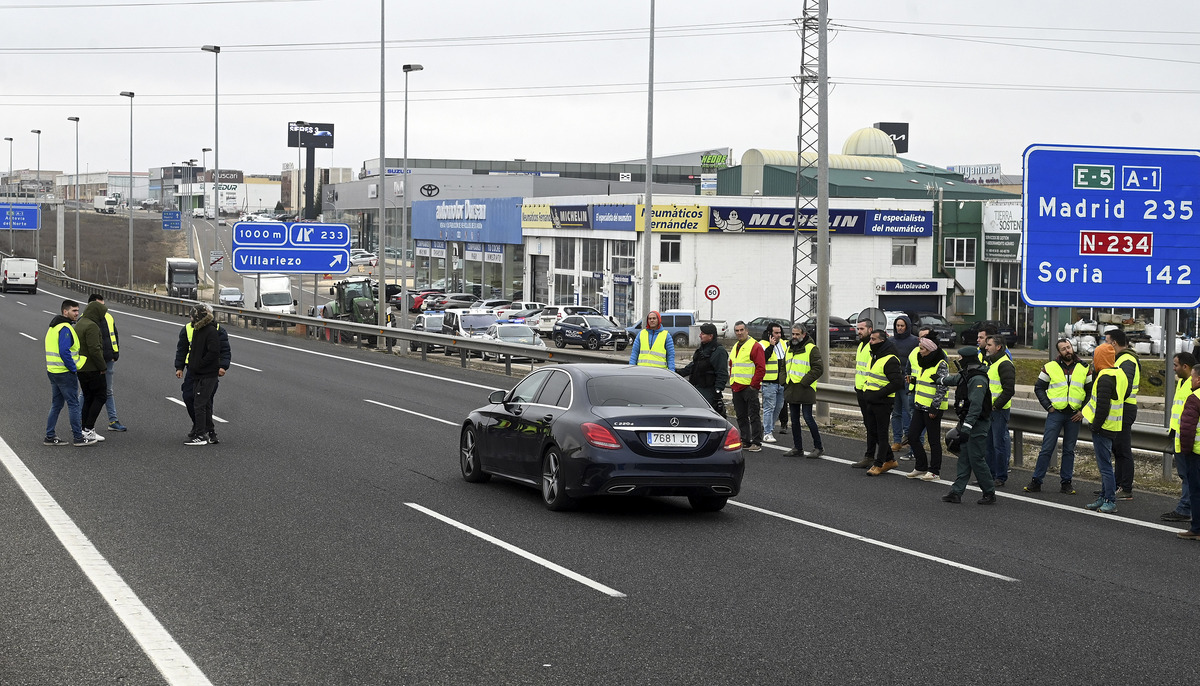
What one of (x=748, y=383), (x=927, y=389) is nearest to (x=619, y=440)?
(x=927, y=389)

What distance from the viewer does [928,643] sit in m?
7.45

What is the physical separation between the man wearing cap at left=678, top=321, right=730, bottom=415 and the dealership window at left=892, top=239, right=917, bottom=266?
1895 inches

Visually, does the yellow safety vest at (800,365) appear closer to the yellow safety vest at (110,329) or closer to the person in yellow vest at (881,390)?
the person in yellow vest at (881,390)

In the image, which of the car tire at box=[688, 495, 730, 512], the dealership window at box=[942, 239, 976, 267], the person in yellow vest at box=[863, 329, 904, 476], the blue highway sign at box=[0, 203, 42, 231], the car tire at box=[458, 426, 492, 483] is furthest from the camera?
the blue highway sign at box=[0, 203, 42, 231]

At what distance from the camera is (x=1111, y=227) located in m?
16.4

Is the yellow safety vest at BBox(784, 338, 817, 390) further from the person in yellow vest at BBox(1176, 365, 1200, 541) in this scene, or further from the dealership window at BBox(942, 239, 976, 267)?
the dealership window at BBox(942, 239, 976, 267)

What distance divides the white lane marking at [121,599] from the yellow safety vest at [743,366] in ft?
28.8

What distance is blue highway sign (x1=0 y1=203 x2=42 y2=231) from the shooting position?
3698 inches

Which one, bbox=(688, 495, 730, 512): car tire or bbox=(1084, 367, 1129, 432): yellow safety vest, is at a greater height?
bbox=(1084, 367, 1129, 432): yellow safety vest

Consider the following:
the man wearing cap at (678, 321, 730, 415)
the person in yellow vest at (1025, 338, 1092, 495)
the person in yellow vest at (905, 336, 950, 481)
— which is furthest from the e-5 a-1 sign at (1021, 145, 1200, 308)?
the man wearing cap at (678, 321, 730, 415)

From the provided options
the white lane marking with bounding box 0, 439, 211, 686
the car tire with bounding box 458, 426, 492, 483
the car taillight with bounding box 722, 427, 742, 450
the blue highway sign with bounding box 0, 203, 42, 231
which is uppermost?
the blue highway sign with bounding box 0, 203, 42, 231

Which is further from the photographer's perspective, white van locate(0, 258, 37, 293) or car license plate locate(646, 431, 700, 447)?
white van locate(0, 258, 37, 293)

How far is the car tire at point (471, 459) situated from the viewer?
13703 millimetres

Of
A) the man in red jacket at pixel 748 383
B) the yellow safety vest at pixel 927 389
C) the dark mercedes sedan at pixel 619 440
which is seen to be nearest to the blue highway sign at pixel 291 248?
the man in red jacket at pixel 748 383
